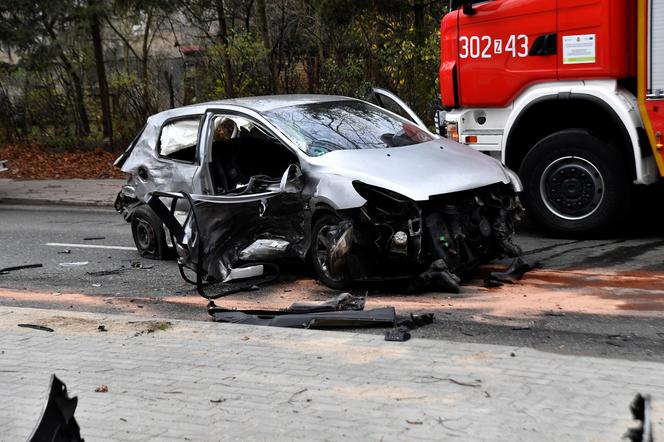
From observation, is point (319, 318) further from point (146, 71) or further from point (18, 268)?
point (146, 71)

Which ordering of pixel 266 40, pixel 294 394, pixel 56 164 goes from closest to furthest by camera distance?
pixel 294 394 → pixel 266 40 → pixel 56 164

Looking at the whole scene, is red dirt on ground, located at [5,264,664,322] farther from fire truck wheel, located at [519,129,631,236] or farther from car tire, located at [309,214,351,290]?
fire truck wheel, located at [519,129,631,236]

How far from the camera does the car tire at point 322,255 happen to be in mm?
7535

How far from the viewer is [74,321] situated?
671 centimetres

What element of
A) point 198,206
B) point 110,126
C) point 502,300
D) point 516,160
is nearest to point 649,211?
point 516,160

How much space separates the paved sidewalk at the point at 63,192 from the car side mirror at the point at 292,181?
8349 millimetres

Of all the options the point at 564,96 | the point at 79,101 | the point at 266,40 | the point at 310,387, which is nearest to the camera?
the point at 310,387

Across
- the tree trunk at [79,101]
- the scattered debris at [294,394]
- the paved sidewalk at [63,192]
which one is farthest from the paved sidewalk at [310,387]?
the tree trunk at [79,101]

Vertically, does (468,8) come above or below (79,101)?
above

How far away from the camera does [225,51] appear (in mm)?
19797

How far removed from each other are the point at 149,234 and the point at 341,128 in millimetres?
2765

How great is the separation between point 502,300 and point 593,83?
3.35 m

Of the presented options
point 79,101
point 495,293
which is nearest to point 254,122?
point 495,293

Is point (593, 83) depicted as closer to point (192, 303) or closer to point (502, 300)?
point (502, 300)
